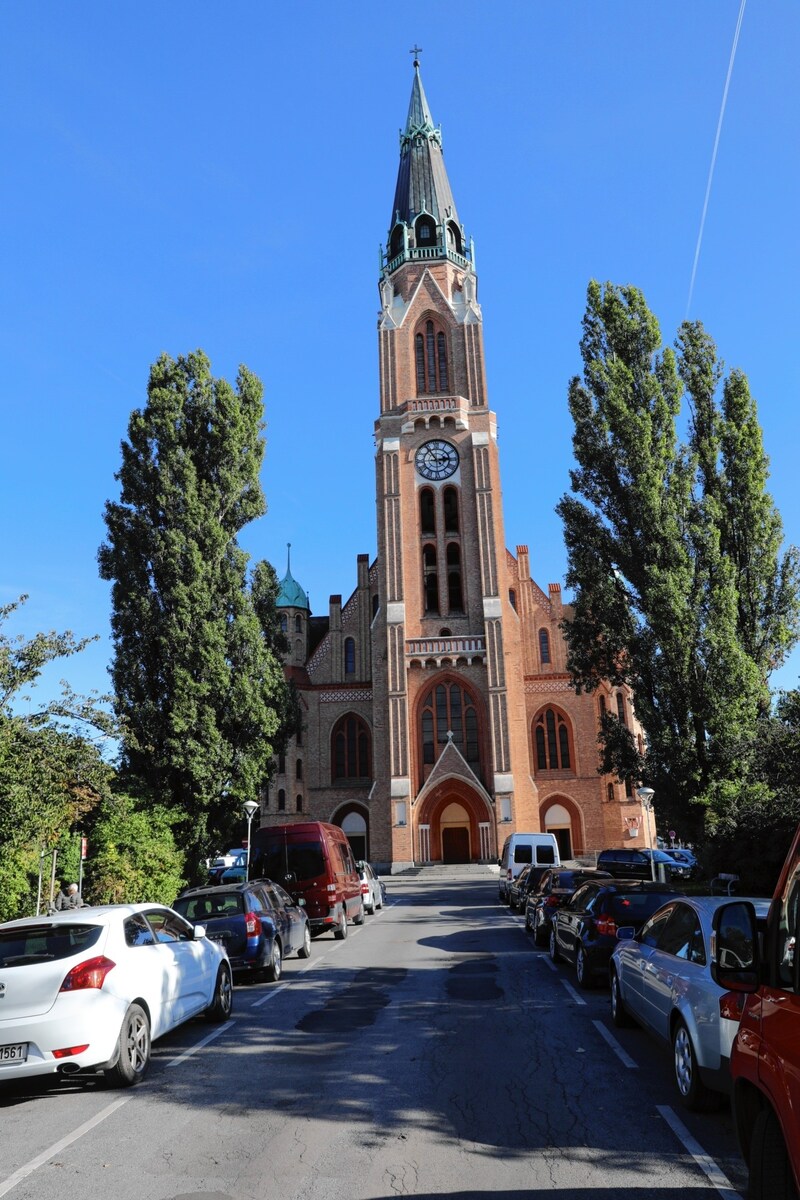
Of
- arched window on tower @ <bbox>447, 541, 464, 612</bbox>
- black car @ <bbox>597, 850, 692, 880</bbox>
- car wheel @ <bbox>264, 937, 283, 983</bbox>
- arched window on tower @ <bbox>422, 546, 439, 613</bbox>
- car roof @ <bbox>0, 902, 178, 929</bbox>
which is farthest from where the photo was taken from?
arched window on tower @ <bbox>422, 546, 439, 613</bbox>

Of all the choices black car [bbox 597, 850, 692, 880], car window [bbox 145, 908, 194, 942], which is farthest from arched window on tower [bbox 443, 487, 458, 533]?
car window [bbox 145, 908, 194, 942]

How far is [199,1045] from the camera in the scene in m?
8.72

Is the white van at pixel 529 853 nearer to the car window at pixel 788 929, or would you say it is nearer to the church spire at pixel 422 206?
the car window at pixel 788 929

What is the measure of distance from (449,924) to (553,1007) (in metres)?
10.8

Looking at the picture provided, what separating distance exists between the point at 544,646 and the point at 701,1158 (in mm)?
44666

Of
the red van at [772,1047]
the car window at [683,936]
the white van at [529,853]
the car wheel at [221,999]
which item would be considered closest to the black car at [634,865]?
the white van at [529,853]

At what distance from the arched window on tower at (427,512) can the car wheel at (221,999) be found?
4005 centimetres

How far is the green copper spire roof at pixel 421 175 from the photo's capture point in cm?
5519

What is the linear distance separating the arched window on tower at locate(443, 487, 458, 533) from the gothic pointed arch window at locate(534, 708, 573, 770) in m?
11.2

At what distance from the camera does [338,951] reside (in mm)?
16406

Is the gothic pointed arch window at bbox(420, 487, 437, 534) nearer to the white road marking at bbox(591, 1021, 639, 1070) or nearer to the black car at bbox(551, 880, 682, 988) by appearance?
the black car at bbox(551, 880, 682, 988)

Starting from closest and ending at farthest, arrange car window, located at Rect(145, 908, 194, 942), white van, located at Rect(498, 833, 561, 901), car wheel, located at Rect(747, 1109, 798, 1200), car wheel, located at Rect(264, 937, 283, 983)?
car wheel, located at Rect(747, 1109, 798, 1200), car window, located at Rect(145, 908, 194, 942), car wheel, located at Rect(264, 937, 283, 983), white van, located at Rect(498, 833, 561, 901)

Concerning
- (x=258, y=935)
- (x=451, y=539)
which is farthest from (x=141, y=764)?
(x=451, y=539)

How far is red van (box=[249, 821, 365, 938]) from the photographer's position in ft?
58.4
